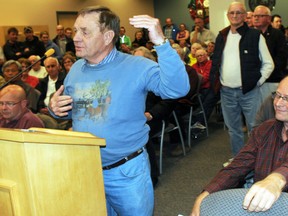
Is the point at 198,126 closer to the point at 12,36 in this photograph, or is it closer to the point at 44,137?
the point at 44,137

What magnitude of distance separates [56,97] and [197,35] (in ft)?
23.2

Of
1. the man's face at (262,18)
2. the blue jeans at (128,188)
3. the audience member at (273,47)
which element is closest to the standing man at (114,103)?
the blue jeans at (128,188)

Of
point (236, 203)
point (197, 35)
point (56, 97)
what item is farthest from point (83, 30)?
point (197, 35)

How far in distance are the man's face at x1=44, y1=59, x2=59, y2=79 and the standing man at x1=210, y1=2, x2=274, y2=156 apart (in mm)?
2247

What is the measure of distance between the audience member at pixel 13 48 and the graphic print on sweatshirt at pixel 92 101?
263 inches

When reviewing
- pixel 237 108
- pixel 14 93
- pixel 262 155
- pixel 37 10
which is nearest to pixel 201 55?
pixel 237 108

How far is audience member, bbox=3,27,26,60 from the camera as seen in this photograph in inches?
306

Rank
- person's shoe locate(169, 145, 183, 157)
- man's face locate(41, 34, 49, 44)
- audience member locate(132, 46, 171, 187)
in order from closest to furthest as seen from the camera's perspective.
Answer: audience member locate(132, 46, 171, 187)
person's shoe locate(169, 145, 183, 157)
man's face locate(41, 34, 49, 44)

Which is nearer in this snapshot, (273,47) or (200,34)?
(273,47)

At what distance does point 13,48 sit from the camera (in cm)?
787

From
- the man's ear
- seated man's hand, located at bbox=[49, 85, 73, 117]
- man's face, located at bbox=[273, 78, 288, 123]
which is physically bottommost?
man's face, located at bbox=[273, 78, 288, 123]

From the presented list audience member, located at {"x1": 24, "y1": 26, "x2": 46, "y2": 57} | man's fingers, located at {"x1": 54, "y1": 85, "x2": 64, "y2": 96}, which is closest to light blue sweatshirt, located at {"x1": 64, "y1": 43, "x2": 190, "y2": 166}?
man's fingers, located at {"x1": 54, "y1": 85, "x2": 64, "y2": 96}

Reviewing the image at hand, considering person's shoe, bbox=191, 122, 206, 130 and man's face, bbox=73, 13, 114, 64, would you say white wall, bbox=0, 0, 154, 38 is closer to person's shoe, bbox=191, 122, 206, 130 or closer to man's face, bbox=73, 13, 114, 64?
person's shoe, bbox=191, 122, 206, 130

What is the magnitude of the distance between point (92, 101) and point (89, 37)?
25 cm
